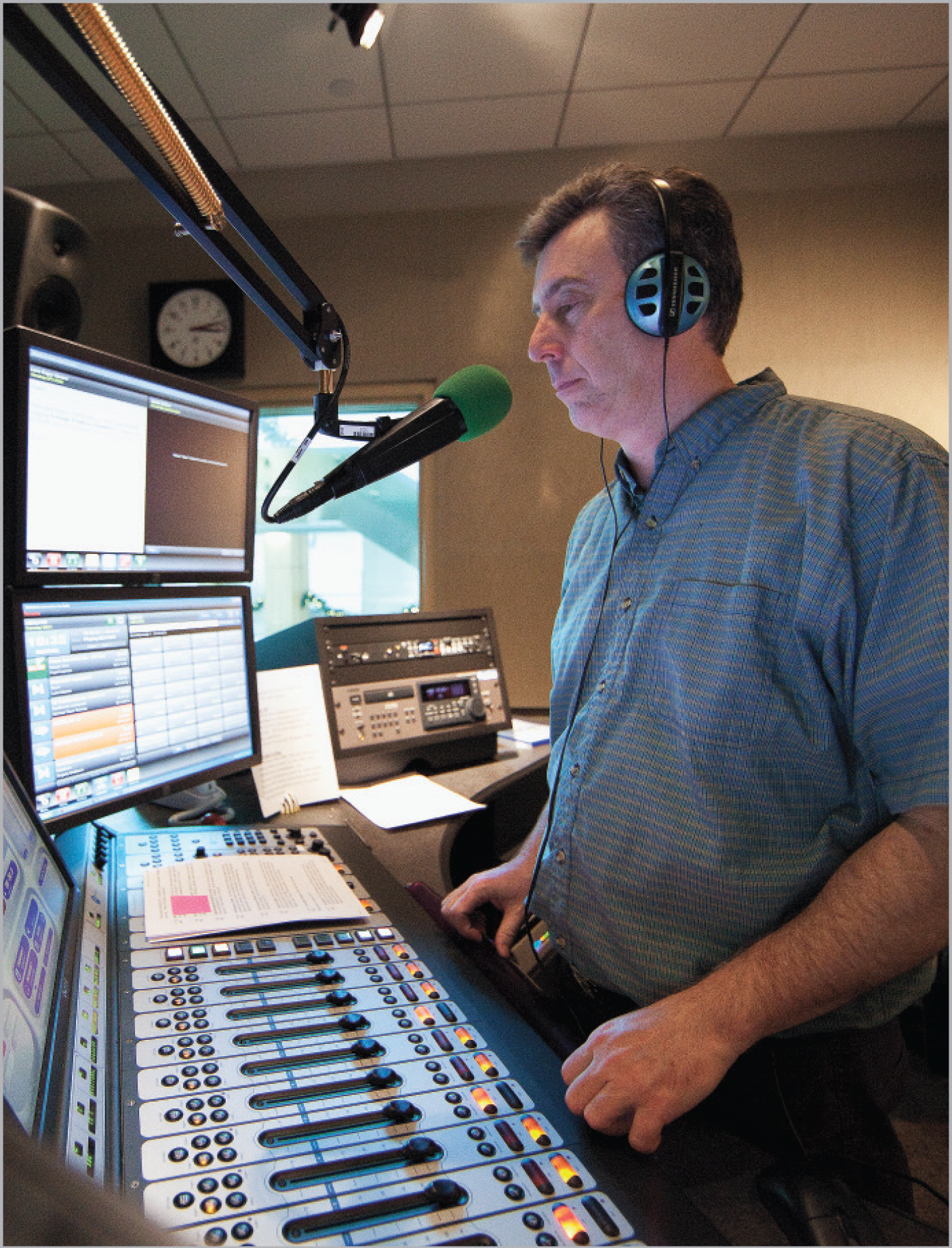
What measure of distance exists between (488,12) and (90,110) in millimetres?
2486

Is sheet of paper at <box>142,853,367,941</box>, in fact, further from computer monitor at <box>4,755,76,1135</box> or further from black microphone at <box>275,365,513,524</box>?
black microphone at <box>275,365,513,524</box>

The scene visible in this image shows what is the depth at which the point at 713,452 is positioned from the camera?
39.3 inches

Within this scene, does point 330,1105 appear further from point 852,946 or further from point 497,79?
point 497,79

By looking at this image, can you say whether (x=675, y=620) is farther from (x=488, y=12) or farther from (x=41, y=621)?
(x=488, y=12)

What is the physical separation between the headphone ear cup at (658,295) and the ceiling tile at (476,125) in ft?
7.25

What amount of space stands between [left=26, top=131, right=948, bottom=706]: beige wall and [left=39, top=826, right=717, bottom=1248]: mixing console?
2473mm

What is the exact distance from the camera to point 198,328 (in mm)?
3174

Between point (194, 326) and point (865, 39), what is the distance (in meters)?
2.77

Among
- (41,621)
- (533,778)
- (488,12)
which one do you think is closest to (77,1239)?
(41,621)

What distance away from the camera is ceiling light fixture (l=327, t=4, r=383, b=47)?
209 cm

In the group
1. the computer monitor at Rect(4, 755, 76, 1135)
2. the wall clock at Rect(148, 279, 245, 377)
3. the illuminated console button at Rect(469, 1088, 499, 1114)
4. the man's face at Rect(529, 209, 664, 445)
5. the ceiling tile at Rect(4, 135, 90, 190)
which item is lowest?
the illuminated console button at Rect(469, 1088, 499, 1114)

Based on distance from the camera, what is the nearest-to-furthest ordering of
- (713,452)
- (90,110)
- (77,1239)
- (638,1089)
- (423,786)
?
1. (77,1239)
2. (90,110)
3. (638,1089)
4. (713,452)
5. (423,786)

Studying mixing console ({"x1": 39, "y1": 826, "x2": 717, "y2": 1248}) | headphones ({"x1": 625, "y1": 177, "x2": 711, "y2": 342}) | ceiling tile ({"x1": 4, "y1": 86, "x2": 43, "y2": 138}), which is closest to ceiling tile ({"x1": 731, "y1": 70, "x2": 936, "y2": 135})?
headphones ({"x1": 625, "y1": 177, "x2": 711, "y2": 342})

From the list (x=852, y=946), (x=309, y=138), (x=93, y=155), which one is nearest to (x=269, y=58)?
(x=309, y=138)
